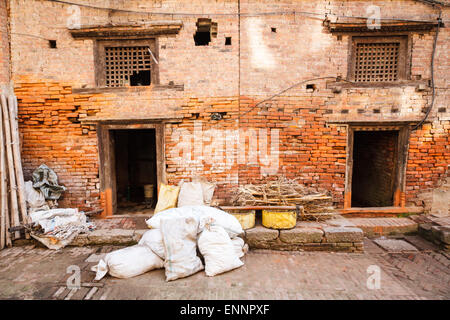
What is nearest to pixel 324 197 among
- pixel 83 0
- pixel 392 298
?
pixel 392 298

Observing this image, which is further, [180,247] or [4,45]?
[4,45]

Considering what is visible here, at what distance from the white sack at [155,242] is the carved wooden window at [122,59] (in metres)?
3.42

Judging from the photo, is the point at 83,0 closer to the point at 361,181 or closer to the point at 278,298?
the point at 278,298

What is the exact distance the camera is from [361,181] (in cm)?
773

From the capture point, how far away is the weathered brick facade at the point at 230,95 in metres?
5.37

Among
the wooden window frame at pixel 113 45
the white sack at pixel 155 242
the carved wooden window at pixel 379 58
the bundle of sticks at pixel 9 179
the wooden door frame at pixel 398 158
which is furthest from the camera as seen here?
the wooden door frame at pixel 398 158

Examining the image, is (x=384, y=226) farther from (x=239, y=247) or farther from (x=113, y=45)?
(x=113, y=45)

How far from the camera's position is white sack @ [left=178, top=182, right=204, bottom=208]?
5203 mm

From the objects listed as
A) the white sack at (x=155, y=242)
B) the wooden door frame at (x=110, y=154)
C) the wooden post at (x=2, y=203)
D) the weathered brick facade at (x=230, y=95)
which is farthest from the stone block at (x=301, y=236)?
the wooden post at (x=2, y=203)

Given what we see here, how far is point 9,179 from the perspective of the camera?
194 inches

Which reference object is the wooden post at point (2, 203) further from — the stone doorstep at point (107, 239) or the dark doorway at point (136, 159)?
the dark doorway at point (136, 159)

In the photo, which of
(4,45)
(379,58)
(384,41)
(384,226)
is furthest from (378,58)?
(4,45)

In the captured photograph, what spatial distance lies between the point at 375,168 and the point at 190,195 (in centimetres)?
539

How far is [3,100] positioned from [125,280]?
445cm
